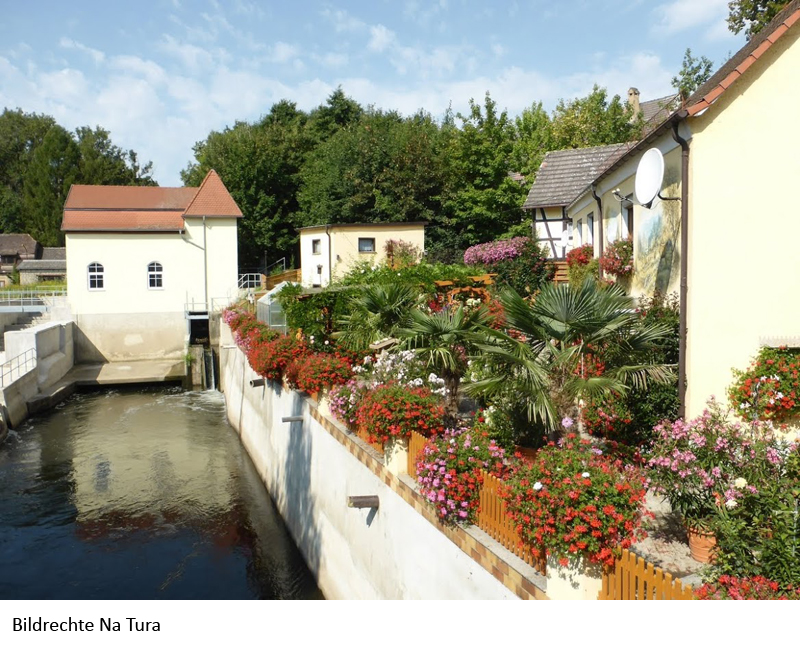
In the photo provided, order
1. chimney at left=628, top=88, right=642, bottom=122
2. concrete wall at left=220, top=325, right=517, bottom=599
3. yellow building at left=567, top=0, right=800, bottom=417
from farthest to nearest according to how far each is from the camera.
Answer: chimney at left=628, top=88, right=642, bottom=122 → yellow building at left=567, top=0, right=800, bottom=417 → concrete wall at left=220, top=325, right=517, bottom=599

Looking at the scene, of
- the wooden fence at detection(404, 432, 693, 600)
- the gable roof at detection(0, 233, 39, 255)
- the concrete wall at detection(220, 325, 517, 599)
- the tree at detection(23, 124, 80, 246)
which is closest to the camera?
the wooden fence at detection(404, 432, 693, 600)

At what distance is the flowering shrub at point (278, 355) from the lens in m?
15.9

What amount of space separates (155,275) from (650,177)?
109ft

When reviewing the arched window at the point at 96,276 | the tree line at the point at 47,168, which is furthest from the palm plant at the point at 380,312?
the tree line at the point at 47,168

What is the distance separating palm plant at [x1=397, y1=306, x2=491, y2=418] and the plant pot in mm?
4268

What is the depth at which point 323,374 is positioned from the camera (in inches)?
506

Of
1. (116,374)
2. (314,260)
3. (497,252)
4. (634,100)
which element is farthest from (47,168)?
(497,252)

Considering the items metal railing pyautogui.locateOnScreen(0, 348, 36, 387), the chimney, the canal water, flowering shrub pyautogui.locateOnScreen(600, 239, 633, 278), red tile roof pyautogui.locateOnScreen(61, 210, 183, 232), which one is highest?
the chimney

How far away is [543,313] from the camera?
26.6 ft

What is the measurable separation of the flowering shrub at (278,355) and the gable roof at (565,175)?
42.6ft

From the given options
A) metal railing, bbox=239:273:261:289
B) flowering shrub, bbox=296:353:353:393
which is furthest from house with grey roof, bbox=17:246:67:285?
flowering shrub, bbox=296:353:353:393

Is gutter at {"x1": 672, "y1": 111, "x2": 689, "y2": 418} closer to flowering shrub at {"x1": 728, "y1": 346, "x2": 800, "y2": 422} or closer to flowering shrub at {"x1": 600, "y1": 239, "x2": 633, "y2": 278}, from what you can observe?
flowering shrub at {"x1": 728, "y1": 346, "x2": 800, "y2": 422}

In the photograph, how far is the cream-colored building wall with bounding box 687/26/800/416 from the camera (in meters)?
9.17

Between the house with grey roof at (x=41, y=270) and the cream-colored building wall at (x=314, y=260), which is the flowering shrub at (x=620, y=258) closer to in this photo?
the cream-colored building wall at (x=314, y=260)
